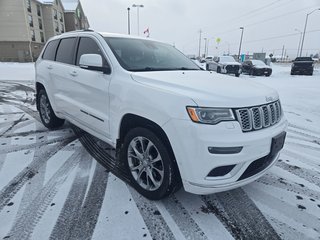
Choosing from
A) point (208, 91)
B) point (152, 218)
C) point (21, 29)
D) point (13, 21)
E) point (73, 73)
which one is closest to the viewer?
point (208, 91)

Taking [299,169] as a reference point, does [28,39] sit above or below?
above

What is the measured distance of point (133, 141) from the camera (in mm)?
2697

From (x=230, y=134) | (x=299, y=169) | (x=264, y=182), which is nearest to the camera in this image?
(x=230, y=134)

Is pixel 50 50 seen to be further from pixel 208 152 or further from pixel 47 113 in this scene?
pixel 208 152

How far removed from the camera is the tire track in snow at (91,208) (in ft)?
7.10

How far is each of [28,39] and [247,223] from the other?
4131 cm

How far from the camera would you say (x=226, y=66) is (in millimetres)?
18859

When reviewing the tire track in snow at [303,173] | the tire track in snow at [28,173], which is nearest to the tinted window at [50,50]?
the tire track in snow at [28,173]

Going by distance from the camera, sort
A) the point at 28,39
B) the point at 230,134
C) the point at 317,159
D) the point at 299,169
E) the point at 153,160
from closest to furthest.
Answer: the point at 230,134, the point at 153,160, the point at 299,169, the point at 317,159, the point at 28,39

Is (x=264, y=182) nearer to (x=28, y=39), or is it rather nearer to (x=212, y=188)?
(x=212, y=188)

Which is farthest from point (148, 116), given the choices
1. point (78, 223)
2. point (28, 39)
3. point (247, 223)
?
point (28, 39)

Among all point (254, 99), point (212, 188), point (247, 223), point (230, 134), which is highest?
point (254, 99)

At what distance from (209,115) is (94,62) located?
1578 millimetres

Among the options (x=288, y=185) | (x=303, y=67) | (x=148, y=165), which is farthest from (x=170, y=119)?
(x=303, y=67)
